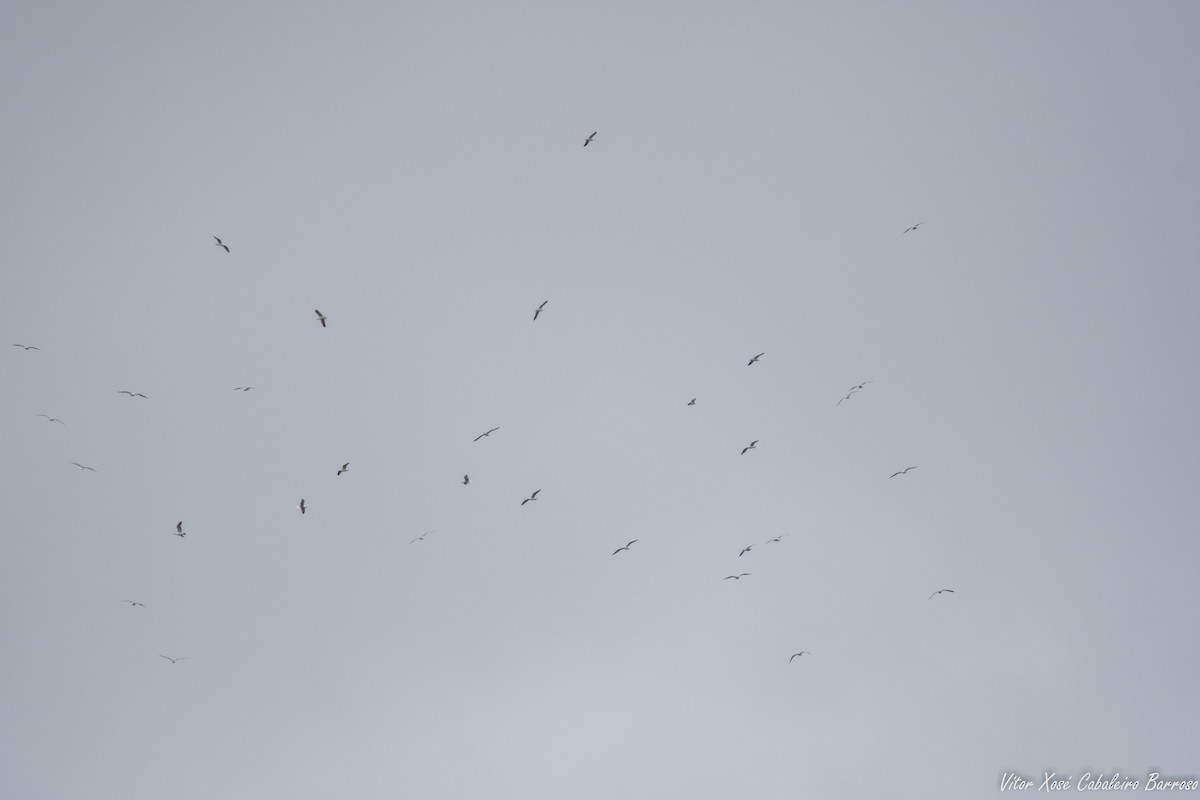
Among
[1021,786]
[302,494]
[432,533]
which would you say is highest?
[302,494]

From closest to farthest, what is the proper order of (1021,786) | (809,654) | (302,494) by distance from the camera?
(1021,786)
(809,654)
(302,494)

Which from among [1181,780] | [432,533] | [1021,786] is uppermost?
[432,533]

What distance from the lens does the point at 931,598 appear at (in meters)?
124

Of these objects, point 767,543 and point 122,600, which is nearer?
point 122,600

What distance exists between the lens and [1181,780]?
92.4 metres

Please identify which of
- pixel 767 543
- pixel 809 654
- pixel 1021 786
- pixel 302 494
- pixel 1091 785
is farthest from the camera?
pixel 302 494

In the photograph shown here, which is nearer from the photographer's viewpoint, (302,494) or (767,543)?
(767,543)

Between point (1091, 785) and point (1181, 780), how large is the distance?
19045mm

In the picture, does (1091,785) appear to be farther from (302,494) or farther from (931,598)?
(302,494)

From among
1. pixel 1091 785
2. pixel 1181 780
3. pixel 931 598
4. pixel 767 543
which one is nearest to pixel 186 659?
pixel 767 543

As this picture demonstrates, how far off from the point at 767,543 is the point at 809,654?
18.6 meters

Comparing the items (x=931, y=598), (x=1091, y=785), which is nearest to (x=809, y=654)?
(x=931, y=598)

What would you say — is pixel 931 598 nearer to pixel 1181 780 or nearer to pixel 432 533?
pixel 1181 780

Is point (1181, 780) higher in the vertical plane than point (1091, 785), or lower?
lower
